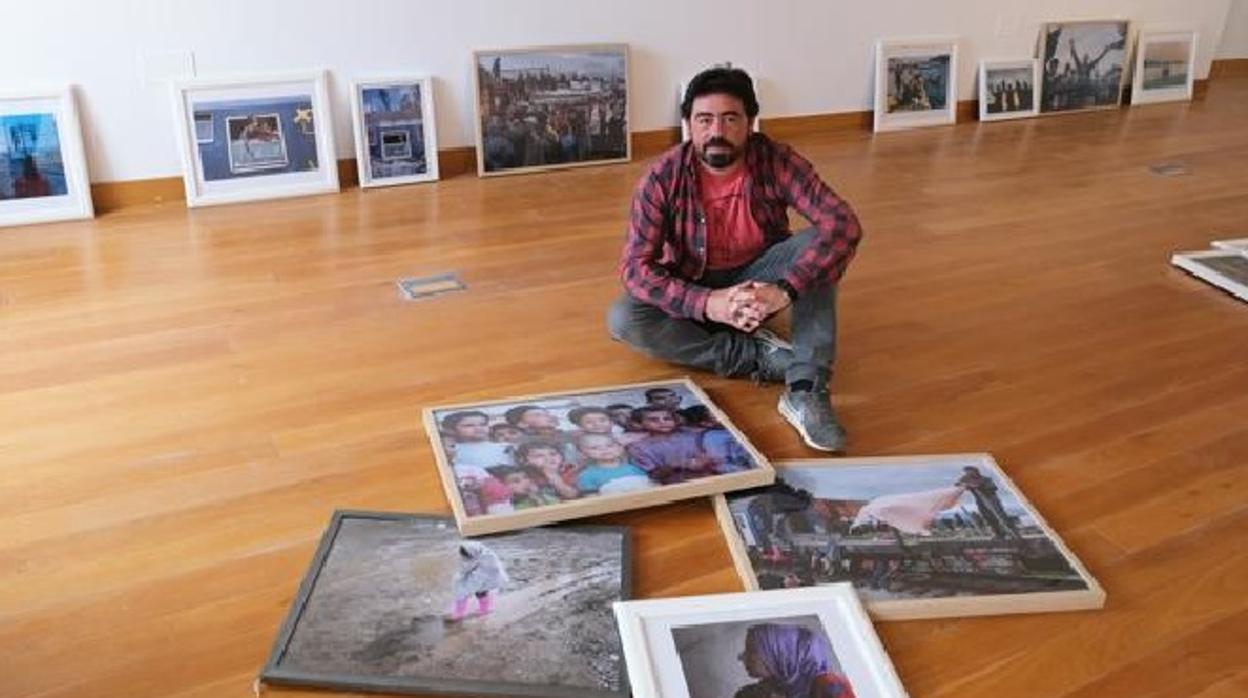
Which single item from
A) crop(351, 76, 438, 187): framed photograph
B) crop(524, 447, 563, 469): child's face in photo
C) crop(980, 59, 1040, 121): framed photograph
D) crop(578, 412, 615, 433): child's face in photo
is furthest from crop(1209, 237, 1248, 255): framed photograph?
crop(351, 76, 438, 187): framed photograph

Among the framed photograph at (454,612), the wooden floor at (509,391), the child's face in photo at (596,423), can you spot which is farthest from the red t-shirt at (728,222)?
the framed photograph at (454,612)

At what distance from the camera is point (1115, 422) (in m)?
2.07

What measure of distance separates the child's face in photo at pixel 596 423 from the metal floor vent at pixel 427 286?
83cm

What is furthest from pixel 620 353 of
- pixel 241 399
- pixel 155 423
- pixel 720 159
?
pixel 155 423

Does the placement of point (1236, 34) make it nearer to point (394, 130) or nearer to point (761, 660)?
point (394, 130)

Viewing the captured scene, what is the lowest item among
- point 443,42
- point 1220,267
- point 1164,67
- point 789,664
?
point 789,664

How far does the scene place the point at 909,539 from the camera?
165cm

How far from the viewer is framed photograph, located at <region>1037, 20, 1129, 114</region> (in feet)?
15.5

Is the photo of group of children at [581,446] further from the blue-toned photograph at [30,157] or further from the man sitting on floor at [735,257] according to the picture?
the blue-toned photograph at [30,157]

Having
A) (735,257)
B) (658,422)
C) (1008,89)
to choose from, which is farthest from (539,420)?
(1008,89)

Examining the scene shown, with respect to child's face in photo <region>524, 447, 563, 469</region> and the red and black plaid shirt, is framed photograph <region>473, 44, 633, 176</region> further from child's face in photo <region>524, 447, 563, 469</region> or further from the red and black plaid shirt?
child's face in photo <region>524, 447, 563, 469</region>

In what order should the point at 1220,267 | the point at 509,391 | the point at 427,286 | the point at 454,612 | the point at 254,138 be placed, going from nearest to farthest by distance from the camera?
the point at 454,612 → the point at 509,391 → the point at 427,286 → the point at 1220,267 → the point at 254,138

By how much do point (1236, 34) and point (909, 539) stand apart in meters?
5.55

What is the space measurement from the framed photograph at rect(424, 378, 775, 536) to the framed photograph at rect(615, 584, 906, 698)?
0.28m
